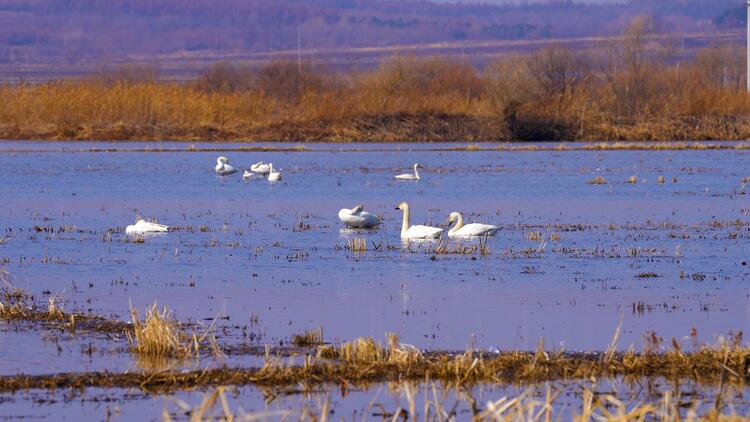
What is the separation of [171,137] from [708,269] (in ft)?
127

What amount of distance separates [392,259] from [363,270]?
1.16 meters

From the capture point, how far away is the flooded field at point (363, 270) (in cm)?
1023

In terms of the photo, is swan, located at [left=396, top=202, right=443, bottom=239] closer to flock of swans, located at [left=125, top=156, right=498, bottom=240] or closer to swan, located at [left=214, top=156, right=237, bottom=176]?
flock of swans, located at [left=125, top=156, right=498, bottom=240]

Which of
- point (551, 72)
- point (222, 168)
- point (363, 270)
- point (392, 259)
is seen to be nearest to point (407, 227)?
point (392, 259)

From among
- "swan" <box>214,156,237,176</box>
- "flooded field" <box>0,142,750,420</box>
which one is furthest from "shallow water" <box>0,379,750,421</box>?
"swan" <box>214,156,237,176</box>

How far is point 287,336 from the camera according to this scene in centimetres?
1105

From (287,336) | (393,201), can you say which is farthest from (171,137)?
(287,336)

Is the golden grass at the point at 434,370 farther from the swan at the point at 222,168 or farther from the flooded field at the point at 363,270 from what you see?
the swan at the point at 222,168

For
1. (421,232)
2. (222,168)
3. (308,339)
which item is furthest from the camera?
(222,168)

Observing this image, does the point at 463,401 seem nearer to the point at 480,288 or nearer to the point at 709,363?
the point at 709,363

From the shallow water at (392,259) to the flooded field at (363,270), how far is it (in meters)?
0.04

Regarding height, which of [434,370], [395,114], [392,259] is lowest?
[395,114]

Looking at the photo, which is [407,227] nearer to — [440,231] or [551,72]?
[440,231]

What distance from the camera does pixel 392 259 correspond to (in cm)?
A: 1628
